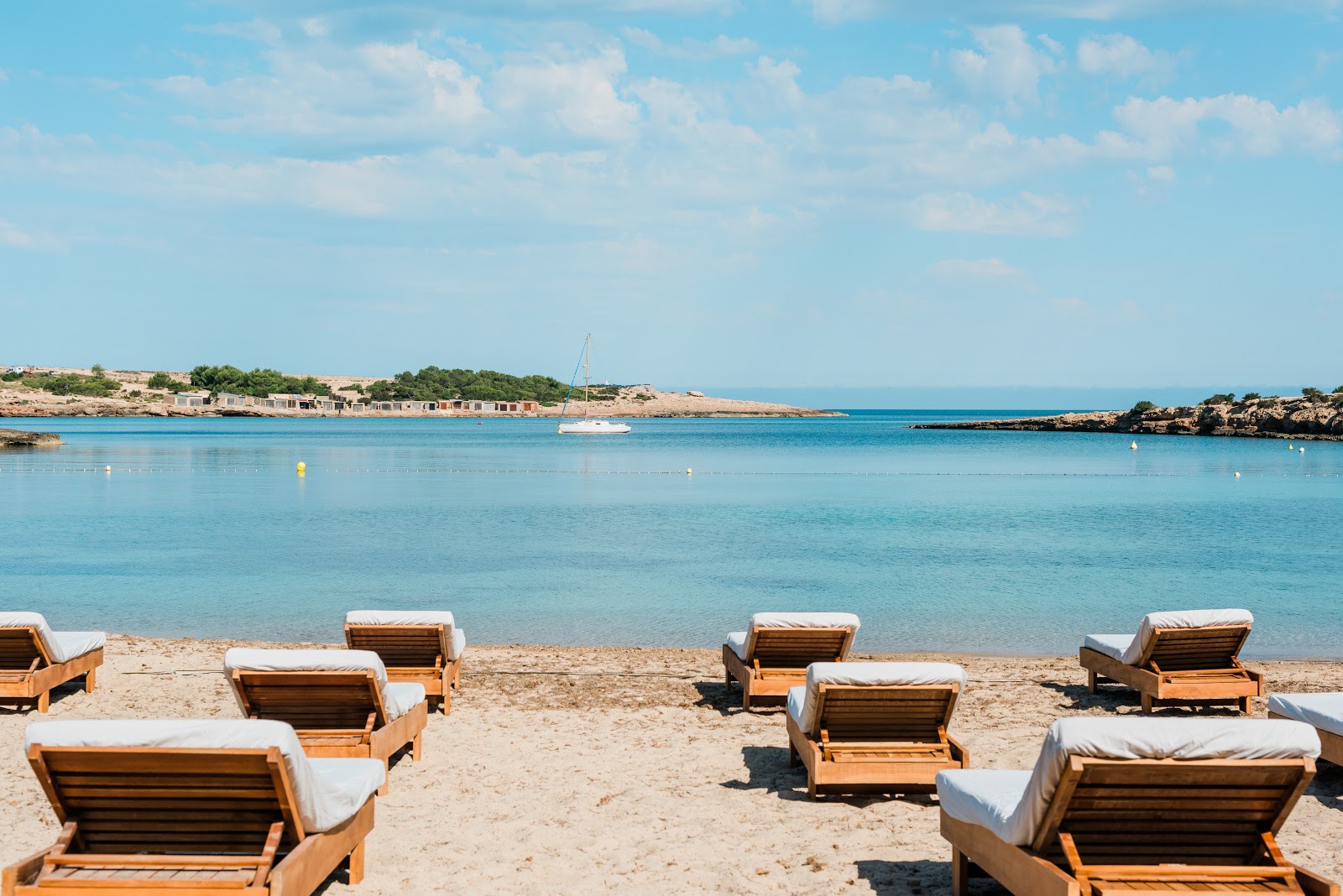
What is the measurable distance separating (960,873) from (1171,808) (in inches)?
47.6

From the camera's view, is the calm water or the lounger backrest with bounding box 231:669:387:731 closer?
the lounger backrest with bounding box 231:669:387:731

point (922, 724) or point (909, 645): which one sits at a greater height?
point (922, 724)

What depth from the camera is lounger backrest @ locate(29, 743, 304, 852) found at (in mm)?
4504

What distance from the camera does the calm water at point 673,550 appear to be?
16109mm

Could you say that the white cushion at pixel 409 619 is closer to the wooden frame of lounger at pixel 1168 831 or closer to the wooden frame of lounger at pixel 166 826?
the wooden frame of lounger at pixel 166 826

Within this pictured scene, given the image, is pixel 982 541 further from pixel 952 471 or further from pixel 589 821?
pixel 952 471

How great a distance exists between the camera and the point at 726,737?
8.76 m

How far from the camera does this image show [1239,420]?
336ft

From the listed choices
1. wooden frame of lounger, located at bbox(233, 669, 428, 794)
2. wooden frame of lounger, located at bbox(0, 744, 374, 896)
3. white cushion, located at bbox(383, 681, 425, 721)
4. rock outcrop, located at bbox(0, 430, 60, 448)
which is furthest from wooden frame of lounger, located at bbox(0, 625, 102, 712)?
rock outcrop, located at bbox(0, 430, 60, 448)

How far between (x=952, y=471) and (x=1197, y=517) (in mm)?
22959

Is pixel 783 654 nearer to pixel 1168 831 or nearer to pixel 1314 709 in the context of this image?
pixel 1314 709

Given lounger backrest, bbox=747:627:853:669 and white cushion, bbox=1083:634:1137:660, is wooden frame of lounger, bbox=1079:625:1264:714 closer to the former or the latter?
white cushion, bbox=1083:634:1137:660

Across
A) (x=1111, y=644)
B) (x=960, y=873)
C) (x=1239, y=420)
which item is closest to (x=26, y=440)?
(x=1111, y=644)

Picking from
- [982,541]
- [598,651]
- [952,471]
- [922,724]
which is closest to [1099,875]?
[922,724]
